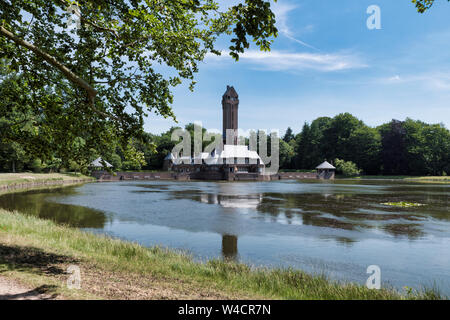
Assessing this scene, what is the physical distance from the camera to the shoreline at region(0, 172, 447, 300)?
6.82 m

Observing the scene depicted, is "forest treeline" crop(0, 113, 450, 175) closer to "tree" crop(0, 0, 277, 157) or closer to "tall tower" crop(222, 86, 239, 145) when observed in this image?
"tall tower" crop(222, 86, 239, 145)

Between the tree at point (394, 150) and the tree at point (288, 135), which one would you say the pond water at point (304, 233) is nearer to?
the tree at point (394, 150)

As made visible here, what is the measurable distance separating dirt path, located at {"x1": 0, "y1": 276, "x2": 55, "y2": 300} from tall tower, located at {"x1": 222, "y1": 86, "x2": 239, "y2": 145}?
3072 inches

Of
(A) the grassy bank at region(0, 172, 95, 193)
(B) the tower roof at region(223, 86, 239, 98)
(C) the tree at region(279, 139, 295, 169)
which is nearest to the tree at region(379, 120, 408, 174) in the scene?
(C) the tree at region(279, 139, 295, 169)

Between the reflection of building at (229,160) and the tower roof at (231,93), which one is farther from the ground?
the tower roof at (231,93)

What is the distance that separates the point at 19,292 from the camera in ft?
19.3

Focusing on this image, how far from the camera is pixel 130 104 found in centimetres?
1023

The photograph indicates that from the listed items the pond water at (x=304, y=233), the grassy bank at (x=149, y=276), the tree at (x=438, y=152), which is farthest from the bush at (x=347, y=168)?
the grassy bank at (x=149, y=276)

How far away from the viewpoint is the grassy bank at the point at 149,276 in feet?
22.5

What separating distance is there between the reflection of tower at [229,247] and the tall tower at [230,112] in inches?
2727

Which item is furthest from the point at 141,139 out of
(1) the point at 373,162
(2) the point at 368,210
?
(1) the point at 373,162

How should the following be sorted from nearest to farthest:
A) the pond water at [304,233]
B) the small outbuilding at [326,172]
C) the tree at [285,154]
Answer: the pond water at [304,233] < the small outbuilding at [326,172] < the tree at [285,154]

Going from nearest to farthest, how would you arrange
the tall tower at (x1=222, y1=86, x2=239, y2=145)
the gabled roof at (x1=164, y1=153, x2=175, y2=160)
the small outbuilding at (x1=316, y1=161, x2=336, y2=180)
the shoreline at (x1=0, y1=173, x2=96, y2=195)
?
1. the shoreline at (x1=0, y1=173, x2=96, y2=195)
2. the tall tower at (x1=222, y1=86, x2=239, y2=145)
3. the small outbuilding at (x1=316, y1=161, x2=336, y2=180)
4. the gabled roof at (x1=164, y1=153, x2=175, y2=160)

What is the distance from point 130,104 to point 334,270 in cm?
846
